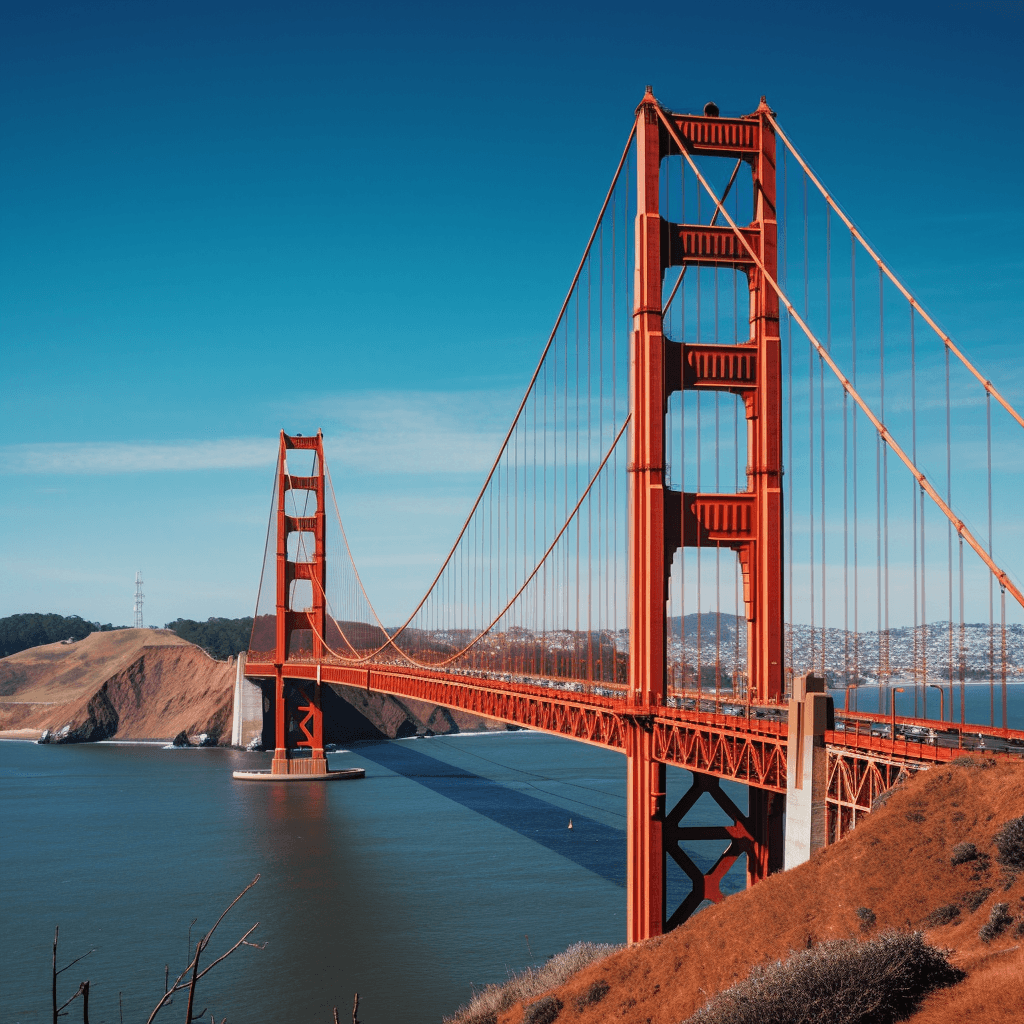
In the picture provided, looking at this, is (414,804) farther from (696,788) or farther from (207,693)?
(207,693)

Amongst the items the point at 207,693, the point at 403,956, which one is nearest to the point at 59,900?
the point at 403,956

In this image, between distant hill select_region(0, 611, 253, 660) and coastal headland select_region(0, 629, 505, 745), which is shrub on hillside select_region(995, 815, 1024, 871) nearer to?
coastal headland select_region(0, 629, 505, 745)

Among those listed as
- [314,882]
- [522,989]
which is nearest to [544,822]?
[314,882]

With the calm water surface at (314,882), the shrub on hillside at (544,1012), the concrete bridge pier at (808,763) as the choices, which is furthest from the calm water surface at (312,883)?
the concrete bridge pier at (808,763)

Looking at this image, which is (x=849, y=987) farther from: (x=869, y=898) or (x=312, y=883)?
(x=312, y=883)

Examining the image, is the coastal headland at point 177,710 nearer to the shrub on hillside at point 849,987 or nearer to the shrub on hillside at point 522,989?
the shrub on hillside at point 522,989
